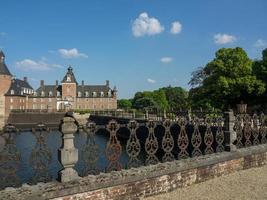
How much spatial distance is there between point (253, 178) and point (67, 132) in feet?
16.9

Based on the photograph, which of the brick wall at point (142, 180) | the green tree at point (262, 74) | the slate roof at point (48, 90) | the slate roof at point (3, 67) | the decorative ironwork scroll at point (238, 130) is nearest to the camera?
the brick wall at point (142, 180)

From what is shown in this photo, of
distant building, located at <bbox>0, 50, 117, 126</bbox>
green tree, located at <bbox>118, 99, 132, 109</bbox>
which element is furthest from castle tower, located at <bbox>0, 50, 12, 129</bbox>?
green tree, located at <bbox>118, 99, 132, 109</bbox>

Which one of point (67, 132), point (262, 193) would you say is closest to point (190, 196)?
point (262, 193)

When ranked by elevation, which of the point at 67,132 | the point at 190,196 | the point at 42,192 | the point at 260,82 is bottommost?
the point at 190,196

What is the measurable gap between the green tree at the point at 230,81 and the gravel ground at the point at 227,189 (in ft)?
88.9

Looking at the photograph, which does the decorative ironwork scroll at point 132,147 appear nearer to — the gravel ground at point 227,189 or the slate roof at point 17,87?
the gravel ground at point 227,189

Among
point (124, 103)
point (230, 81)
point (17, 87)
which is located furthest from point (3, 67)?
point (230, 81)

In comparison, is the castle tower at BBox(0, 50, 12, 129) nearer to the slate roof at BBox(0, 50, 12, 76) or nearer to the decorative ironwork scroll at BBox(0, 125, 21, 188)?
the slate roof at BBox(0, 50, 12, 76)

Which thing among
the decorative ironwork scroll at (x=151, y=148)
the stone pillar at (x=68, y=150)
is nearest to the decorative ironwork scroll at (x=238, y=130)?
the decorative ironwork scroll at (x=151, y=148)

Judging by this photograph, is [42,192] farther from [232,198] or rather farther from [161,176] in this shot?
[232,198]

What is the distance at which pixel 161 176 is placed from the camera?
7332 millimetres

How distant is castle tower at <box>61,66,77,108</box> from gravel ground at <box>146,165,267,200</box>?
275 ft

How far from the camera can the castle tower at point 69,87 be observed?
90.0 meters

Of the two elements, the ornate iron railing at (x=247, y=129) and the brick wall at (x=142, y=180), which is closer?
the brick wall at (x=142, y=180)
